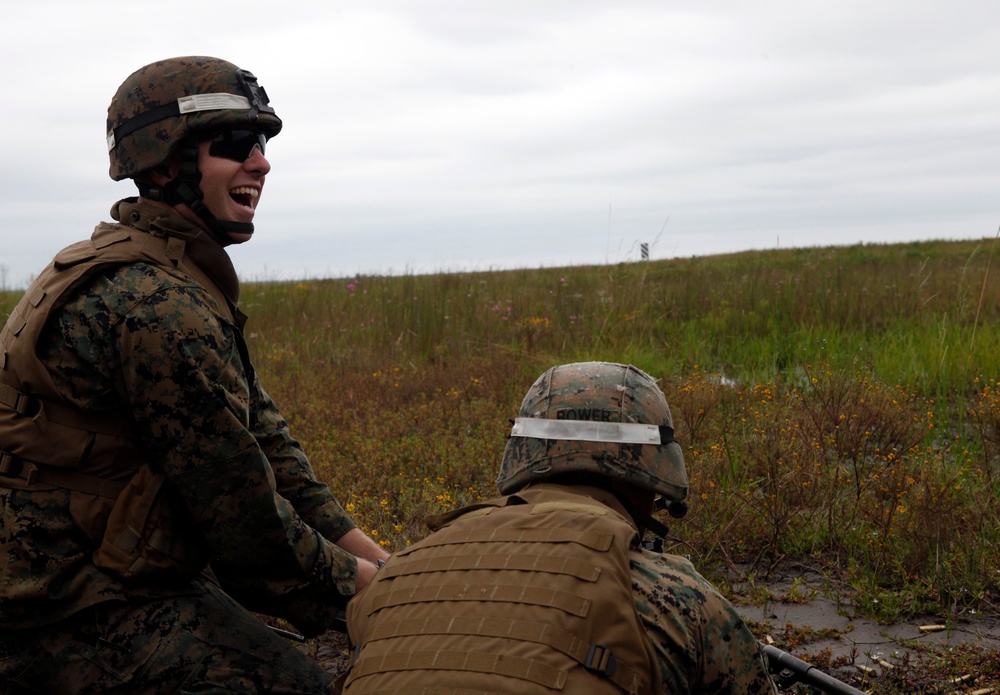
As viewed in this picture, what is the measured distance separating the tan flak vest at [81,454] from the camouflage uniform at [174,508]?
17 millimetres

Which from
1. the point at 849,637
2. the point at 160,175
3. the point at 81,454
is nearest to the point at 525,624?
the point at 81,454

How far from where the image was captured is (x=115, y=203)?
2965 millimetres

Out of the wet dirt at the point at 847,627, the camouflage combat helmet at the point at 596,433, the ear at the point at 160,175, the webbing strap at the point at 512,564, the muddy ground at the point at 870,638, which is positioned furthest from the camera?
the wet dirt at the point at 847,627

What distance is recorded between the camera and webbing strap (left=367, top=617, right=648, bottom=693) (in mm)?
1813

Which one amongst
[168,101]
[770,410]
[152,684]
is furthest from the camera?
[770,410]

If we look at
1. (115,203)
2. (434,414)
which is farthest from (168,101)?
(434,414)

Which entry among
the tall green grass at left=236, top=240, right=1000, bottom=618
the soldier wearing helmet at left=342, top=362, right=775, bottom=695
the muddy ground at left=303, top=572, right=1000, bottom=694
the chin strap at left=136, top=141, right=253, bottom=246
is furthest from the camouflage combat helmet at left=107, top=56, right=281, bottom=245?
the tall green grass at left=236, top=240, right=1000, bottom=618

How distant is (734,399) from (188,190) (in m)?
4.73

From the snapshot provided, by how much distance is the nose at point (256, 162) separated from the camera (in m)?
3.07

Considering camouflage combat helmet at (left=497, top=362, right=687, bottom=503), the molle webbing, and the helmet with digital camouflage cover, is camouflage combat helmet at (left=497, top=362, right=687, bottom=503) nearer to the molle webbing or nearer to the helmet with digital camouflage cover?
the molle webbing

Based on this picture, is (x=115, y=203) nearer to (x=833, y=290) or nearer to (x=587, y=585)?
(x=587, y=585)

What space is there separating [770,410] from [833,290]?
5.04 meters

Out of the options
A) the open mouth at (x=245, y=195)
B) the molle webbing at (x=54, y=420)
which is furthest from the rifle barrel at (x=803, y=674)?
the open mouth at (x=245, y=195)

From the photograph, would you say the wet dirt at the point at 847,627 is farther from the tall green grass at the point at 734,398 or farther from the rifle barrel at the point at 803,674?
the rifle barrel at the point at 803,674
